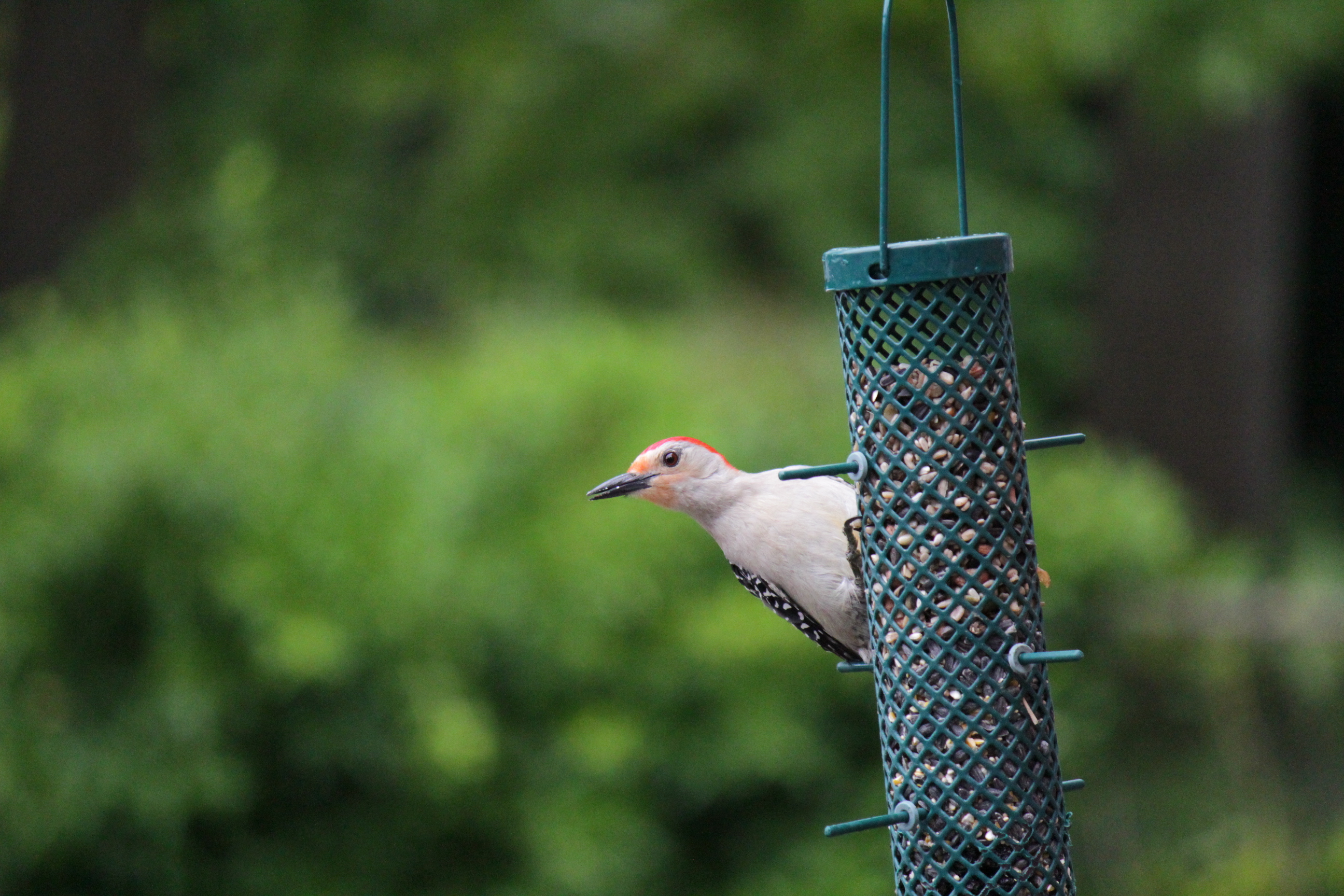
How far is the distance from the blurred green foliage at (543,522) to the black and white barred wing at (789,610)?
7.70 ft

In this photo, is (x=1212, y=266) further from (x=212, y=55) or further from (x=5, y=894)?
(x=5, y=894)

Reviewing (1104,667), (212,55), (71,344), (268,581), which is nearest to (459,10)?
(212,55)

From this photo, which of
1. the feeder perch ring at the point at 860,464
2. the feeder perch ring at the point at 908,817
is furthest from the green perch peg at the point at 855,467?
the feeder perch ring at the point at 908,817

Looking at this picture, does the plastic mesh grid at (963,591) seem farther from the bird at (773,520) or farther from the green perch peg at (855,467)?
the bird at (773,520)

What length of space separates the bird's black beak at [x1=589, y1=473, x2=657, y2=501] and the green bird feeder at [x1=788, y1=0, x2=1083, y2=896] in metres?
0.60

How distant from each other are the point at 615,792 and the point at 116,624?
7.55 feet

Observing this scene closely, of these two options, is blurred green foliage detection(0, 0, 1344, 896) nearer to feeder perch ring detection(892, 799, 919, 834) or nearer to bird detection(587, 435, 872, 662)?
bird detection(587, 435, 872, 662)

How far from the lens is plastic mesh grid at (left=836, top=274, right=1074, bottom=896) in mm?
2844

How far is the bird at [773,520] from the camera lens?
139 inches

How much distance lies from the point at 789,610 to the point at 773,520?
0.35 meters

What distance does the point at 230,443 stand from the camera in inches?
229

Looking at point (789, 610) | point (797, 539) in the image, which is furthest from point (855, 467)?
point (789, 610)

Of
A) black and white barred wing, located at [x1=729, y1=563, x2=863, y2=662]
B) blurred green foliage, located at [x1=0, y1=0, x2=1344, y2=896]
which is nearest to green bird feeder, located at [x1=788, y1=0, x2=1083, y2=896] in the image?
black and white barred wing, located at [x1=729, y1=563, x2=863, y2=662]

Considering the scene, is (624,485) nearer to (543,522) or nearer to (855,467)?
(855,467)
